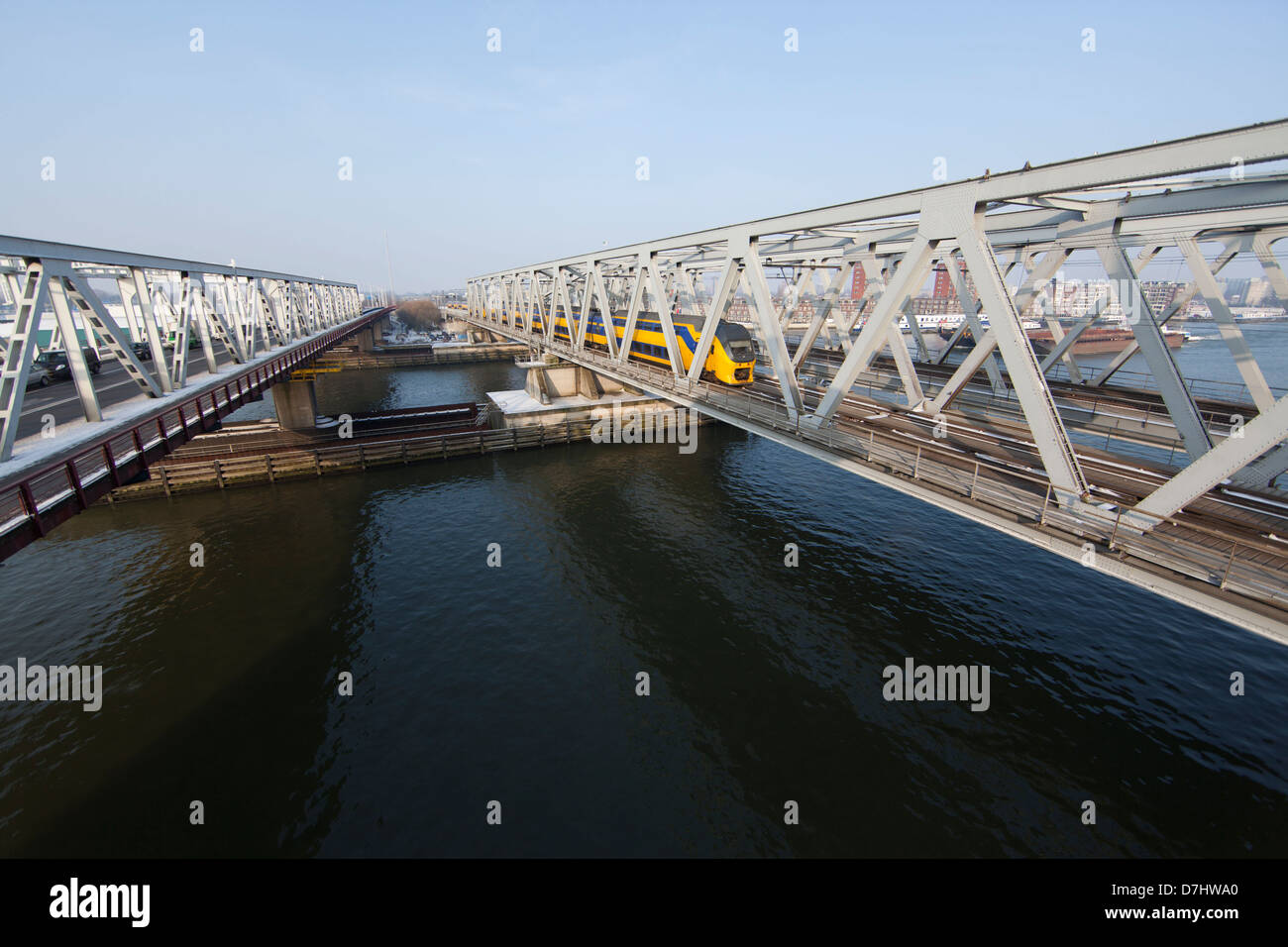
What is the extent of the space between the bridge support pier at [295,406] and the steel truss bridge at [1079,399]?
102ft

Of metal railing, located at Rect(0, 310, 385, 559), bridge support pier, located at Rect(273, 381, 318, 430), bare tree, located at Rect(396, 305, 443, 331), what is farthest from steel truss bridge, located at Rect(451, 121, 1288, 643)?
bare tree, located at Rect(396, 305, 443, 331)

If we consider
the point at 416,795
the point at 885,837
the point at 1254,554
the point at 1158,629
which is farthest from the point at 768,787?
the point at 1158,629

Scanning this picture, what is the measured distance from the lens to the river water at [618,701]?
463 inches

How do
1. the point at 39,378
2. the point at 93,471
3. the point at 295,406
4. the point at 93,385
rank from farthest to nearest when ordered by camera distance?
the point at 295,406, the point at 39,378, the point at 93,385, the point at 93,471

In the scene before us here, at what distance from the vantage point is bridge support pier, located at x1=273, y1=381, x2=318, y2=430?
37531 millimetres

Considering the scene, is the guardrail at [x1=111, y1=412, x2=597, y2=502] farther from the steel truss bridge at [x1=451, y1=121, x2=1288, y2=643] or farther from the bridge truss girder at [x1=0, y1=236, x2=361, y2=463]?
the steel truss bridge at [x1=451, y1=121, x2=1288, y2=643]

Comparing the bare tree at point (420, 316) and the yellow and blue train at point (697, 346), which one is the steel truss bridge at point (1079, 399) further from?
the bare tree at point (420, 316)

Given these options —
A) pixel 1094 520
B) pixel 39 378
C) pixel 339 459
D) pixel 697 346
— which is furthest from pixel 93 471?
pixel 697 346

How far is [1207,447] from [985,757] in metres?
9.42

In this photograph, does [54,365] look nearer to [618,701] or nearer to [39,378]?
[39,378]

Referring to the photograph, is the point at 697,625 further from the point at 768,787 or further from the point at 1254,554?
the point at 1254,554

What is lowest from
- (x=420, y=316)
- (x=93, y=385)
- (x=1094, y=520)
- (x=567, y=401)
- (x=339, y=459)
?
(x=1094, y=520)

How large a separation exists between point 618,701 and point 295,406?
37.3 metres

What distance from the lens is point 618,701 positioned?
15.3m
